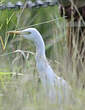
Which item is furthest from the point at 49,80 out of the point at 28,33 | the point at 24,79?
the point at 28,33

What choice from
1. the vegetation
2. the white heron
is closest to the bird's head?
the white heron

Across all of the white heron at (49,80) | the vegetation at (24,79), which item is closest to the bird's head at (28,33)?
the white heron at (49,80)

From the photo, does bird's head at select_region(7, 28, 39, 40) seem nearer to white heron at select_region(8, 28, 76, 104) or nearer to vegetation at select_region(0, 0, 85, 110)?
white heron at select_region(8, 28, 76, 104)

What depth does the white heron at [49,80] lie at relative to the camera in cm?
330

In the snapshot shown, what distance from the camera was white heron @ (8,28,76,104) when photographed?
10.8 feet

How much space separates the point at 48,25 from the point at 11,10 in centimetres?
158

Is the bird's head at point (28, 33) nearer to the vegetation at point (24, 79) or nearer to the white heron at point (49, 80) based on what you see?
the white heron at point (49, 80)

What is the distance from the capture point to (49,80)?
3.95m

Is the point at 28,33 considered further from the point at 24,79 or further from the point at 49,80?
the point at 24,79

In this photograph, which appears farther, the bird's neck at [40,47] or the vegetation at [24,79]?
the bird's neck at [40,47]

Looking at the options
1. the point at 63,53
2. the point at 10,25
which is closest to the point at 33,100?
the point at 63,53

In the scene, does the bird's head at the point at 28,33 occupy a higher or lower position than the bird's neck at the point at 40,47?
higher

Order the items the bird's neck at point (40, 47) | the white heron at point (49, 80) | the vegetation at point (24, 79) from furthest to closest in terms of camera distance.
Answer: the bird's neck at point (40, 47), the white heron at point (49, 80), the vegetation at point (24, 79)

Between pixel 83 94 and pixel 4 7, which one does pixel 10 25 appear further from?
pixel 83 94
